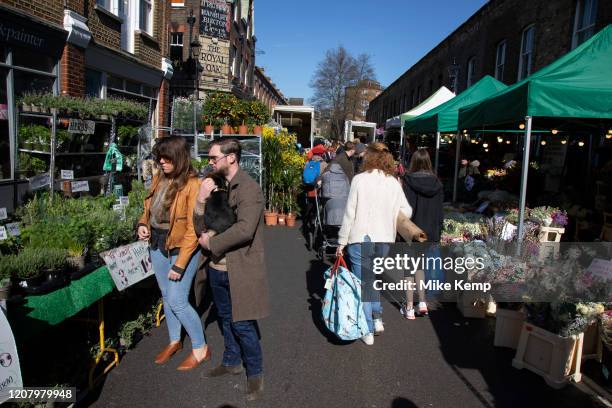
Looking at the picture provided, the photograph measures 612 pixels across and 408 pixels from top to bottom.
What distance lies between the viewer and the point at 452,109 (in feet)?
30.7

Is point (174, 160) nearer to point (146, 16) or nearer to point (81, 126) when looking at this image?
point (81, 126)

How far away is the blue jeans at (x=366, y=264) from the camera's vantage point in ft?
14.2

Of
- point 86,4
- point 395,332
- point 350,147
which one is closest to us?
point 395,332

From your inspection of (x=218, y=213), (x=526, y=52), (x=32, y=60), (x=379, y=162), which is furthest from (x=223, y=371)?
(x=526, y=52)

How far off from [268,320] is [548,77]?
4.08 metres

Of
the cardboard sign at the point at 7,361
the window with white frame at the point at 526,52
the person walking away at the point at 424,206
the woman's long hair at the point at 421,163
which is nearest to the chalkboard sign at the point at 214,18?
the window with white frame at the point at 526,52

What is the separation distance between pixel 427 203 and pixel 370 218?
1.29 meters

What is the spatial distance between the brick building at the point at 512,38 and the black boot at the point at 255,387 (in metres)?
11.5

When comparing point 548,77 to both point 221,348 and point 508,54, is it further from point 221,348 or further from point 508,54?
→ point 508,54

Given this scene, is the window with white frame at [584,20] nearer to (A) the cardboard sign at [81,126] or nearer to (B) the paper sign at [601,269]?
(B) the paper sign at [601,269]

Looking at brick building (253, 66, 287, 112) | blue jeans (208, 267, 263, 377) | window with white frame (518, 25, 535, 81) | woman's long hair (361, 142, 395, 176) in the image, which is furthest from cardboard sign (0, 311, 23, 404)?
brick building (253, 66, 287, 112)

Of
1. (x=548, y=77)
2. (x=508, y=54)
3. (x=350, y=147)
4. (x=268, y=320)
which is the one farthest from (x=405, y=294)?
(x=508, y=54)

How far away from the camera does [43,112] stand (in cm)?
597

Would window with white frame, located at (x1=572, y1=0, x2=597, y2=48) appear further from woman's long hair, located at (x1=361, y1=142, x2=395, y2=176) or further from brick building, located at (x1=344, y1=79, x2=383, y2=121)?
brick building, located at (x1=344, y1=79, x2=383, y2=121)
